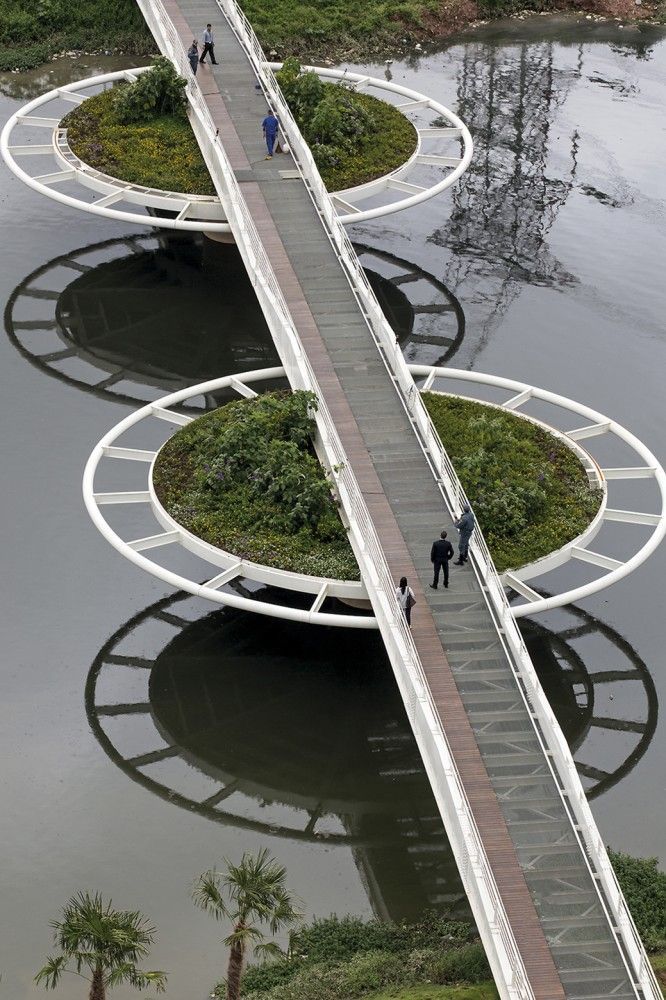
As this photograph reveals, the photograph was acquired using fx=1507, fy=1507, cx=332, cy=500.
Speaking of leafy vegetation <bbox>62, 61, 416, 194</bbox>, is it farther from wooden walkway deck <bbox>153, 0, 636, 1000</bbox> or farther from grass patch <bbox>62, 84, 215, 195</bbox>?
wooden walkway deck <bbox>153, 0, 636, 1000</bbox>

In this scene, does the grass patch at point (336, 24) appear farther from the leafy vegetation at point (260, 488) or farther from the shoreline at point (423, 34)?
the leafy vegetation at point (260, 488)

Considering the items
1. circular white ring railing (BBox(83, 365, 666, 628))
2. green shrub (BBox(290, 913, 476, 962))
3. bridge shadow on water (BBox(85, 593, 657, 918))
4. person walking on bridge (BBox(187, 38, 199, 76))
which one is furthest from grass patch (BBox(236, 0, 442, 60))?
green shrub (BBox(290, 913, 476, 962))

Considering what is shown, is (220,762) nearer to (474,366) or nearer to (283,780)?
(283,780)

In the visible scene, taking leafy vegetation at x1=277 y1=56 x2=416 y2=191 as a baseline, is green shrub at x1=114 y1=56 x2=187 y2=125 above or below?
above

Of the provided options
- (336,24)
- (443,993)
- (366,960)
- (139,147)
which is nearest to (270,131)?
(139,147)

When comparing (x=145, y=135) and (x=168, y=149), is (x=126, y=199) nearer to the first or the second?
(x=168, y=149)

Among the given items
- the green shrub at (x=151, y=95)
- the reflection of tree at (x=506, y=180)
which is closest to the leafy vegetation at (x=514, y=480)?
the reflection of tree at (x=506, y=180)

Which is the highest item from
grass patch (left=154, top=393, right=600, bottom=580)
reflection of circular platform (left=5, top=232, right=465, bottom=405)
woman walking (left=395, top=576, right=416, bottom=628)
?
reflection of circular platform (left=5, top=232, right=465, bottom=405)

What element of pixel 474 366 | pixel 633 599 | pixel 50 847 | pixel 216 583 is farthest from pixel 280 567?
pixel 474 366
